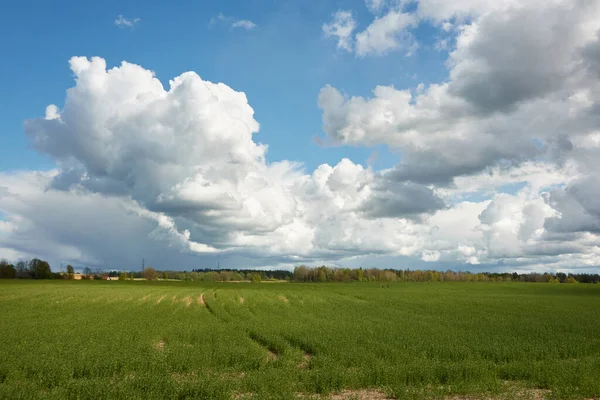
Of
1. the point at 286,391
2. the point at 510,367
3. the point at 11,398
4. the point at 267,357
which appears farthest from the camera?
the point at 267,357

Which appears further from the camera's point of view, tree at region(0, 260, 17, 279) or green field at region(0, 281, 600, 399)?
tree at region(0, 260, 17, 279)

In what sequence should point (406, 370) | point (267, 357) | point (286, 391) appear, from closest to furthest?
point (286, 391), point (406, 370), point (267, 357)

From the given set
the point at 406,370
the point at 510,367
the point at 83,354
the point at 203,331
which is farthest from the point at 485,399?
the point at 203,331

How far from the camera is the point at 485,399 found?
16984 mm

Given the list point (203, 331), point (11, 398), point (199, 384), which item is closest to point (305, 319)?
point (203, 331)

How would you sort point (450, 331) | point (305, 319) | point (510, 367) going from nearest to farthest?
point (510, 367) < point (450, 331) < point (305, 319)

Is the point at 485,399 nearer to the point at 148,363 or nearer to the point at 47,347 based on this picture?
the point at 148,363

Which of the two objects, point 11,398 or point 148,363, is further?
point 148,363

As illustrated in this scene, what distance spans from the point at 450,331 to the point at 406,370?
1648cm

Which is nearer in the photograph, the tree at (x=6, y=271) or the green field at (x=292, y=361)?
the green field at (x=292, y=361)

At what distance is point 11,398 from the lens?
607 inches

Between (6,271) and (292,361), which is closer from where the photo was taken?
(292,361)

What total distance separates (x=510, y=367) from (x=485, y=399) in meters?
5.47

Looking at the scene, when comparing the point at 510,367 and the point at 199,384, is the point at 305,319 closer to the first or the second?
the point at 510,367
